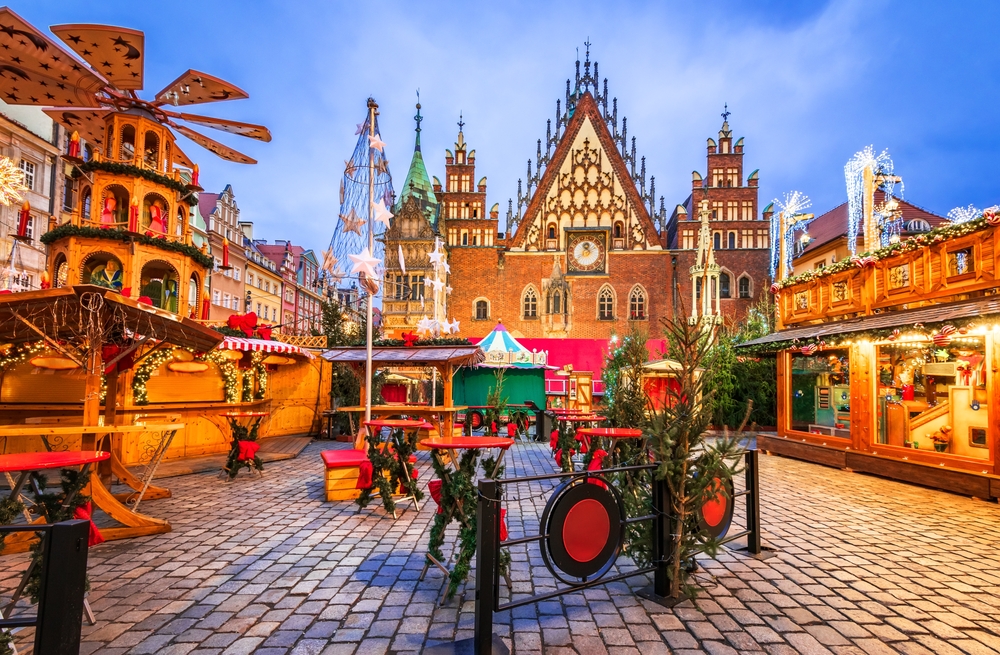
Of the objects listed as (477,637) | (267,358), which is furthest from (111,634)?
(267,358)

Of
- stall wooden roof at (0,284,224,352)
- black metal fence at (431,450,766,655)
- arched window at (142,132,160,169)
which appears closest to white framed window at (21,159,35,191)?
arched window at (142,132,160,169)

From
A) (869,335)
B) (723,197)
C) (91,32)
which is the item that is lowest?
(869,335)

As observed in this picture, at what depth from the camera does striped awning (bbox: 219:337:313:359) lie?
11.4 meters

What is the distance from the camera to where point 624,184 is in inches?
1308

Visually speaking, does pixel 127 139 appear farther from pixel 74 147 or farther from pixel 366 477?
pixel 366 477

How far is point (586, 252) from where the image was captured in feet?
108

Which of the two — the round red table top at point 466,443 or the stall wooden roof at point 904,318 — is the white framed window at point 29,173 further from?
the stall wooden roof at point 904,318

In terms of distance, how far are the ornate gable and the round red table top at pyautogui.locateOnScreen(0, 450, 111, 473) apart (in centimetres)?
3003

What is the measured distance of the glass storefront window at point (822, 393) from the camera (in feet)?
36.0

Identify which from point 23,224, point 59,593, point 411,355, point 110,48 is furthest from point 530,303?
point 59,593

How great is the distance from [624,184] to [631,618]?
32.4 meters

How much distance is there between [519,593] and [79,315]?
17.4ft

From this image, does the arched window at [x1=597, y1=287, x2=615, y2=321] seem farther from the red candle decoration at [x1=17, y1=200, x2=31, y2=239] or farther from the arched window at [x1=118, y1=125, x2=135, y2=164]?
the red candle decoration at [x1=17, y1=200, x2=31, y2=239]

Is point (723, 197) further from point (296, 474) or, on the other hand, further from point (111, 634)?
point (111, 634)
